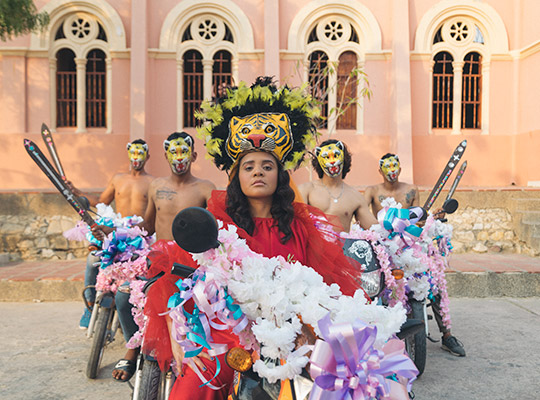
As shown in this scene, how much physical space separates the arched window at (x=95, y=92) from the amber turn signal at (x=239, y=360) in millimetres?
12413

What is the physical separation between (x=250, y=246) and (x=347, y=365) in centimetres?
91

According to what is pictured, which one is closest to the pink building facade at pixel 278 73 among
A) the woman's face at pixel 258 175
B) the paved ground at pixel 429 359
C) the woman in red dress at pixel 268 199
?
the paved ground at pixel 429 359

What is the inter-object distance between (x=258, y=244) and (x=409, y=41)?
11867mm

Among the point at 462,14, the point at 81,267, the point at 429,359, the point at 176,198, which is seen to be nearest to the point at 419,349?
the point at 429,359

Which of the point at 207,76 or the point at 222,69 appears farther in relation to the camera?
the point at 222,69

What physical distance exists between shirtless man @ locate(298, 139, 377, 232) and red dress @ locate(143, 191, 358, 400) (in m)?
2.37

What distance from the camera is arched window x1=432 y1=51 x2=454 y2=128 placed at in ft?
43.8

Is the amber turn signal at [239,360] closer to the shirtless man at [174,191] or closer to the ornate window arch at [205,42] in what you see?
the shirtless man at [174,191]

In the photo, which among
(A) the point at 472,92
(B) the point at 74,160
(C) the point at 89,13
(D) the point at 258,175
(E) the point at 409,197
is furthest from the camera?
(A) the point at 472,92

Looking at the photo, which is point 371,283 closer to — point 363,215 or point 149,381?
point 363,215

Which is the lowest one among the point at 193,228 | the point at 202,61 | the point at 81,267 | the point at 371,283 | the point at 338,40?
the point at 81,267

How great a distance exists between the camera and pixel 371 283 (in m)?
4.16

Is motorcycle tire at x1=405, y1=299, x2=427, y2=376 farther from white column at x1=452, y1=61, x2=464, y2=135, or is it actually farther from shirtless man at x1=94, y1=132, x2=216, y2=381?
white column at x1=452, y1=61, x2=464, y2=135

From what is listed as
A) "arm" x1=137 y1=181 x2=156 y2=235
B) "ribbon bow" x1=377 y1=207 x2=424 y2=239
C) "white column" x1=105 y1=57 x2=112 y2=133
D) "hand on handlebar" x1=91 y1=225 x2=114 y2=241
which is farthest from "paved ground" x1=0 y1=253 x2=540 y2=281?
"white column" x1=105 y1=57 x2=112 y2=133
